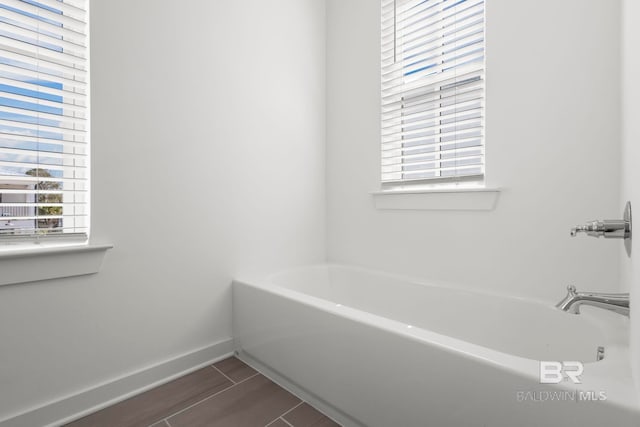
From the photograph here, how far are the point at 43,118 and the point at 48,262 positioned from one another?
23.0 inches

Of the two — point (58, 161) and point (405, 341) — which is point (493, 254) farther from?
point (58, 161)

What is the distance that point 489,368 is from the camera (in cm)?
90

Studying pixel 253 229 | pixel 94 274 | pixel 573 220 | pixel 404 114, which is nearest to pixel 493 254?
pixel 573 220

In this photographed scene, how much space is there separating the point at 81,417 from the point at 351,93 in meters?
2.27

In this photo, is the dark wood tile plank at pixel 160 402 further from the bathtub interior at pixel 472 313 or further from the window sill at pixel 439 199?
the window sill at pixel 439 199

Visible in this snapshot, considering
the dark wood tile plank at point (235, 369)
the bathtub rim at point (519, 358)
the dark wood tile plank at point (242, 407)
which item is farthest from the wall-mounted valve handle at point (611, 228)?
the dark wood tile plank at point (235, 369)

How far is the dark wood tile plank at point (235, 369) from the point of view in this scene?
5.44 ft

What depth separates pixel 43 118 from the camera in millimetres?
1303

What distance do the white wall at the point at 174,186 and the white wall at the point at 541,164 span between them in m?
0.96

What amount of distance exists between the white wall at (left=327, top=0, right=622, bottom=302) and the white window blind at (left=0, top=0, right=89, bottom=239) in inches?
66.7

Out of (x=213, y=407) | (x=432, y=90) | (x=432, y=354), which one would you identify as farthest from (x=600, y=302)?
(x=213, y=407)

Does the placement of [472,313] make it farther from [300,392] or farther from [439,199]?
[300,392]

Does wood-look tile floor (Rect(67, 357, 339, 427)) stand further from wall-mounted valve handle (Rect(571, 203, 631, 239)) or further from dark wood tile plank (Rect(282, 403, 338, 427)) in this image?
wall-mounted valve handle (Rect(571, 203, 631, 239))

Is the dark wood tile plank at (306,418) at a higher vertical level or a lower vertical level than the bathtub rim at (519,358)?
lower
